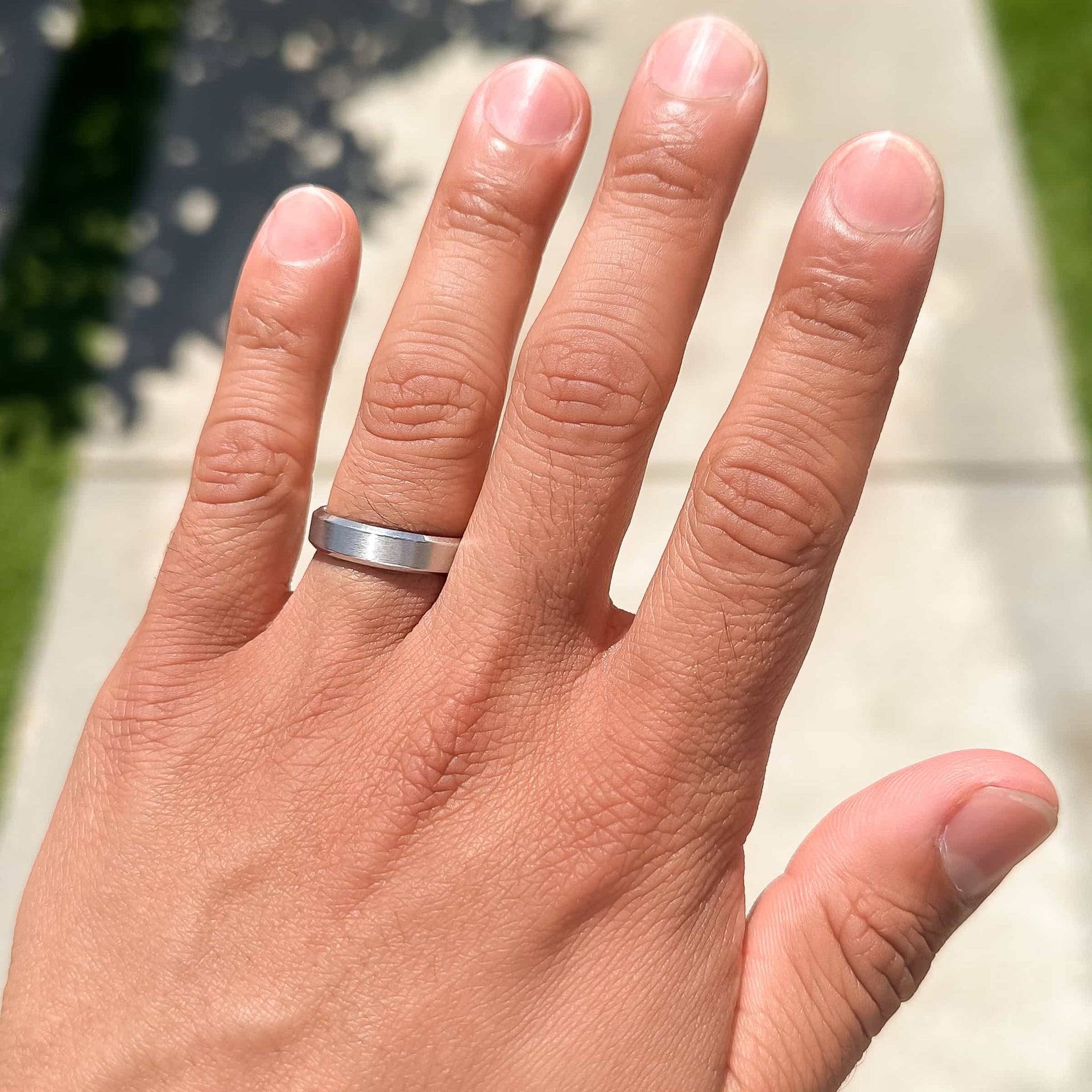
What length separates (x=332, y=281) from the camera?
1.92 metres

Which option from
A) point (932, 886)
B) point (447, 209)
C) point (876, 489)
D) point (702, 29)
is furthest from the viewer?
point (876, 489)

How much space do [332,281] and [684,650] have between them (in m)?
0.91

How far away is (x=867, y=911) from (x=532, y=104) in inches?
54.6

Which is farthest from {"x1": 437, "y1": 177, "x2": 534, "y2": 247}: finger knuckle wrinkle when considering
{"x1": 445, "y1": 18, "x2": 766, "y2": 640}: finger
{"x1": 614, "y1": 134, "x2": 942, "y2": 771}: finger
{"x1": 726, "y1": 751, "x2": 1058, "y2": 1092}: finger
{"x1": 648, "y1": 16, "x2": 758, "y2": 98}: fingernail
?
{"x1": 726, "y1": 751, "x2": 1058, "y2": 1092}: finger

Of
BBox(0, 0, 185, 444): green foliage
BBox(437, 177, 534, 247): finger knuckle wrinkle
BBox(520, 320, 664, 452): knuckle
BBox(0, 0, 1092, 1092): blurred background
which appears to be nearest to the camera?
BBox(520, 320, 664, 452): knuckle

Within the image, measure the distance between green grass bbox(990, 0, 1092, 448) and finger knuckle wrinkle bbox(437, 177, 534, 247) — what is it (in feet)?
8.95

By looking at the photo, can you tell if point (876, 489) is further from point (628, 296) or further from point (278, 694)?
point (278, 694)

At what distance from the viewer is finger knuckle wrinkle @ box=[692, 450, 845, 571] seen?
1.64m

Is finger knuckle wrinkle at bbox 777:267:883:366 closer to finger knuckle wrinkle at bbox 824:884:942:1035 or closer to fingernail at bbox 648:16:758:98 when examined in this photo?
fingernail at bbox 648:16:758:98

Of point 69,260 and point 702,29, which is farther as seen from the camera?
point 69,260

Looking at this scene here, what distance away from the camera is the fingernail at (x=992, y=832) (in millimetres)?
1511

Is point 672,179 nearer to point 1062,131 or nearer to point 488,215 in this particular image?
point 488,215

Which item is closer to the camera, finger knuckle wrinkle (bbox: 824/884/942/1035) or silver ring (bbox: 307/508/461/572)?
finger knuckle wrinkle (bbox: 824/884/942/1035)

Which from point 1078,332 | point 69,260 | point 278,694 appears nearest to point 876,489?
point 1078,332
